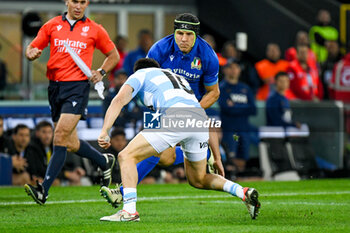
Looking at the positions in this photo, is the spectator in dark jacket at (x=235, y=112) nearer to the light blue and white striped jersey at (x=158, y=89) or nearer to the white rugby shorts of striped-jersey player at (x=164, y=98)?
the white rugby shorts of striped-jersey player at (x=164, y=98)

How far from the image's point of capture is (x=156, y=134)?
8.82 m

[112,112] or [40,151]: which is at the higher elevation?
[112,112]

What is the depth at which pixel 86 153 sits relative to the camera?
11.6 metres

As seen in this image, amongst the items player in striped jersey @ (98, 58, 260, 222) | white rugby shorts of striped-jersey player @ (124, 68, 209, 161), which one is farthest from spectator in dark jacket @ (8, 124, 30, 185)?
white rugby shorts of striped-jersey player @ (124, 68, 209, 161)

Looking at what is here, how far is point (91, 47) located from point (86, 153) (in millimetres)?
1386

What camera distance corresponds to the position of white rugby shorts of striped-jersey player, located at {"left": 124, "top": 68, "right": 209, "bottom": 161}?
8805 millimetres

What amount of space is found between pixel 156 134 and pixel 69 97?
2661 millimetres

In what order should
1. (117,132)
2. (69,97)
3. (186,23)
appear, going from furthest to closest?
(117,132)
(69,97)
(186,23)

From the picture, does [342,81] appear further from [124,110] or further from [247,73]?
[124,110]

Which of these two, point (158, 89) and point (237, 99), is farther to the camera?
point (237, 99)

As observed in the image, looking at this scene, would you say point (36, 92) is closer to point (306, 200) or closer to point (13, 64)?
point (13, 64)

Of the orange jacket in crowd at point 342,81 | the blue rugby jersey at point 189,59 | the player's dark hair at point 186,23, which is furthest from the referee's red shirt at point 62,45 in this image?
Answer: the orange jacket in crowd at point 342,81

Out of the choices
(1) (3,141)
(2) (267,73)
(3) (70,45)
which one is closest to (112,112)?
(3) (70,45)

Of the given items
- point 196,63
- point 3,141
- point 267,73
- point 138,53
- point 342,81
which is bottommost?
point 3,141
